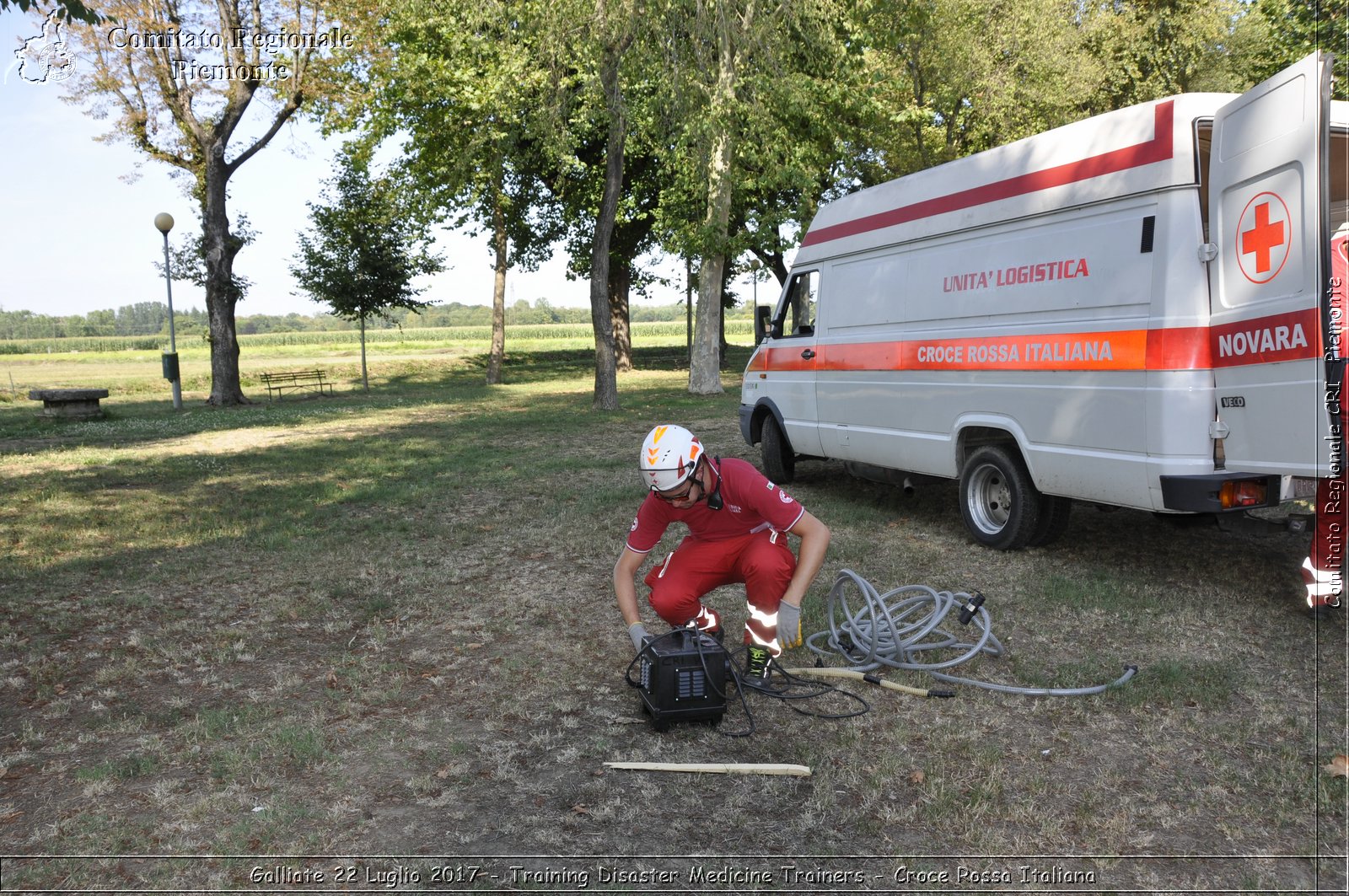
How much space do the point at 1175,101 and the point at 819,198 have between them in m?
27.1

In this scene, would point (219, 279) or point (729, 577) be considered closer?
point (729, 577)

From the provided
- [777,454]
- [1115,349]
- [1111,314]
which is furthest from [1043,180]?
[777,454]

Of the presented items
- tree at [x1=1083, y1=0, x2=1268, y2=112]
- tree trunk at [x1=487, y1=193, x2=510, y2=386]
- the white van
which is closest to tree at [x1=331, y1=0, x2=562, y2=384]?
tree trunk at [x1=487, y1=193, x2=510, y2=386]

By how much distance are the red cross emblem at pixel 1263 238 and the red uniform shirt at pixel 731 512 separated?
2922 mm

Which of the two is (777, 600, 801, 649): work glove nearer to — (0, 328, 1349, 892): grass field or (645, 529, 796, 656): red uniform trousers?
(645, 529, 796, 656): red uniform trousers

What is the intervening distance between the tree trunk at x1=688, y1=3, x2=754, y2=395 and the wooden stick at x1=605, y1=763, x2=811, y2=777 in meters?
12.5

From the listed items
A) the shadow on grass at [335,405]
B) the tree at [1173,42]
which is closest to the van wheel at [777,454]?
the shadow on grass at [335,405]

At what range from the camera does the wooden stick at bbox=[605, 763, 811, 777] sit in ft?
12.9

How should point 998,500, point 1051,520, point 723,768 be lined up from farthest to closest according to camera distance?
point 998,500 < point 1051,520 < point 723,768

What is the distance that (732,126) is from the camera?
16.7 meters

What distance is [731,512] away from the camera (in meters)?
5.06

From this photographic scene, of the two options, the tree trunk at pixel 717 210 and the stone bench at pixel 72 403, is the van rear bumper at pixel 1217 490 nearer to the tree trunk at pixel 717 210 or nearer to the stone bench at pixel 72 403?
the tree trunk at pixel 717 210

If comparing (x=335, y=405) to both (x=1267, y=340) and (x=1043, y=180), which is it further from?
(x=1267, y=340)

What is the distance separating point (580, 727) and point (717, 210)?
58.5 feet
